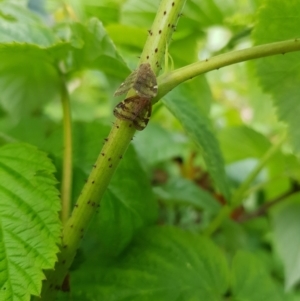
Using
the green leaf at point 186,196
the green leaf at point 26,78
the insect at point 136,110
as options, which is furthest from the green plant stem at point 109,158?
the green leaf at point 186,196

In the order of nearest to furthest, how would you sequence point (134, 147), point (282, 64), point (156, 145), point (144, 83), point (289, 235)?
point (144, 83)
point (282, 64)
point (134, 147)
point (289, 235)
point (156, 145)

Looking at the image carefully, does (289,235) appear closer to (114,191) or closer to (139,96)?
(114,191)

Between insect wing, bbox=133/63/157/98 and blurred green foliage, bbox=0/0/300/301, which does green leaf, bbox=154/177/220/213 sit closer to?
blurred green foliage, bbox=0/0/300/301

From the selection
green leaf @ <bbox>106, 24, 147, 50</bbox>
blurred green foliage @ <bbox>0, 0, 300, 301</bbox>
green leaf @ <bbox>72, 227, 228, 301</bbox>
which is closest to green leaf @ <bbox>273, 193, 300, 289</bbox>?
blurred green foliage @ <bbox>0, 0, 300, 301</bbox>

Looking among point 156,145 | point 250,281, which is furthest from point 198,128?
point 156,145

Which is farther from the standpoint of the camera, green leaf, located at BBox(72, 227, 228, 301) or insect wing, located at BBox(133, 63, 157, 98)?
green leaf, located at BBox(72, 227, 228, 301)

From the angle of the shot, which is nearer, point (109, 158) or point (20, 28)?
point (109, 158)
